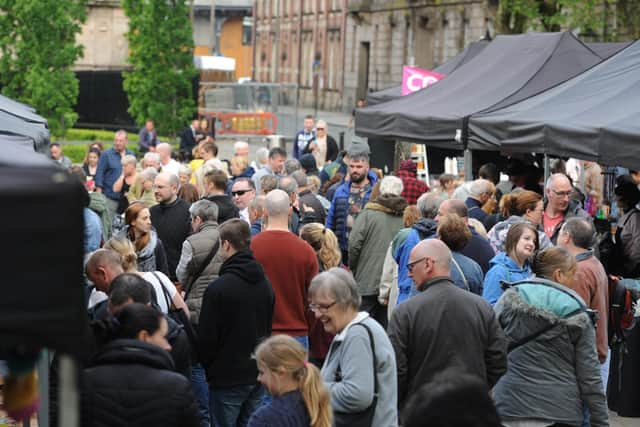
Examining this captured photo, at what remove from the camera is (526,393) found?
6.66 m

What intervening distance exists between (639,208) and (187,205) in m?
3.97

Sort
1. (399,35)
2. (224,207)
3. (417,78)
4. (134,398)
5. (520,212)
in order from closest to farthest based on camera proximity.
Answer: (134,398)
(520,212)
(224,207)
(417,78)
(399,35)

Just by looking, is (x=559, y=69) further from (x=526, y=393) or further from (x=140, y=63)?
(x=140, y=63)

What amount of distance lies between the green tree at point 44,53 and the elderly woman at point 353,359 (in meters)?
30.9

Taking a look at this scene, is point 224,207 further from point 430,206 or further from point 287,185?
point 430,206

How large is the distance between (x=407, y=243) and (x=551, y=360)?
2.61 meters

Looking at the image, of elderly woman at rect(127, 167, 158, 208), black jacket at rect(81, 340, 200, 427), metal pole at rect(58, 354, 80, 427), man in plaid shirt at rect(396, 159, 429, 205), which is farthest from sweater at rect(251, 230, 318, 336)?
man in plaid shirt at rect(396, 159, 429, 205)

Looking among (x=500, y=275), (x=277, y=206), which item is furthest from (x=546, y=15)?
(x=500, y=275)

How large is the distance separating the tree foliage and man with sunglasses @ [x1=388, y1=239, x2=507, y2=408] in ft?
64.8

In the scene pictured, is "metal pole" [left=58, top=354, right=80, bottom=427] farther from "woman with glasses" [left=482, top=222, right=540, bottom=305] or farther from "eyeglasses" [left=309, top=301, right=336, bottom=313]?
"woman with glasses" [left=482, top=222, right=540, bottom=305]

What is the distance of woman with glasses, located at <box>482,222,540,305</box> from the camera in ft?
25.3

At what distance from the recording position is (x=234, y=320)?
24.1ft

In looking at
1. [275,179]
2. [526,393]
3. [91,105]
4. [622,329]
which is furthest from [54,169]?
[91,105]

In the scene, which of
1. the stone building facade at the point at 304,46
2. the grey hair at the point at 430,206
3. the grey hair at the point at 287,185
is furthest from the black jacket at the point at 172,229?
the stone building facade at the point at 304,46
